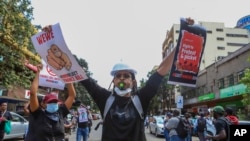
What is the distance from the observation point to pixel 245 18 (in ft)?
150

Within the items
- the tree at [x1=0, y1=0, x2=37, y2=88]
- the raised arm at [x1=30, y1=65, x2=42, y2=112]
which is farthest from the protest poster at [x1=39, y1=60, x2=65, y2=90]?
the tree at [x1=0, y1=0, x2=37, y2=88]

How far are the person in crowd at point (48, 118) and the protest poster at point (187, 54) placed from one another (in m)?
1.38

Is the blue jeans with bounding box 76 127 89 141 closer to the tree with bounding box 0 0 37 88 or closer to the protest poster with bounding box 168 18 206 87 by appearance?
the tree with bounding box 0 0 37 88

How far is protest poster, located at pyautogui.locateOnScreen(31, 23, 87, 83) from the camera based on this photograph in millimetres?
3736

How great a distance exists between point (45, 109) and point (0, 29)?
516 inches

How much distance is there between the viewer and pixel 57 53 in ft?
12.5

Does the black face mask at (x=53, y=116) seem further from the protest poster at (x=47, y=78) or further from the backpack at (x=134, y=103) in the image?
the backpack at (x=134, y=103)

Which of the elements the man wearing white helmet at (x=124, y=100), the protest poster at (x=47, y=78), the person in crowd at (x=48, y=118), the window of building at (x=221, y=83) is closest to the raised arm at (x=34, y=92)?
the person in crowd at (x=48, y=118)

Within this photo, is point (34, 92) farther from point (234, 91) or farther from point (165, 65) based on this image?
point (234, 91)

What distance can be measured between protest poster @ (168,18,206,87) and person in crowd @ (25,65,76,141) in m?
1.38

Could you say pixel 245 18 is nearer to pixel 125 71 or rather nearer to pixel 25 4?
pixel 25 4

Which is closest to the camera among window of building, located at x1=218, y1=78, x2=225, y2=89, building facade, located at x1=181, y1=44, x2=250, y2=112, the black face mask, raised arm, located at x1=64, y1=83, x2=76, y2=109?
raised arm, located at x1=64, y1=83, x2=76, y2=109

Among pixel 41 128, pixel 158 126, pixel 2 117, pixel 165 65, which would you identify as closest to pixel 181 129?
pixel 2 117

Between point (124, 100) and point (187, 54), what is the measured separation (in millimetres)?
1068
